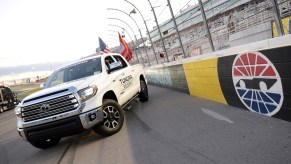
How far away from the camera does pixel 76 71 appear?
24.5 feet

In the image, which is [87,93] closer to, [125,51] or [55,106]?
[55,106]

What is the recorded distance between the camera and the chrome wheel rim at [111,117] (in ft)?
20.9

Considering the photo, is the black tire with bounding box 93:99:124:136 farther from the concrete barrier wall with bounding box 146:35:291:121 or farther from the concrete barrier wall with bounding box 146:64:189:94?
the concrete barrier wall with bounding box 146:64:189:94

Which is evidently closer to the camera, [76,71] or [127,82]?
[76,71]

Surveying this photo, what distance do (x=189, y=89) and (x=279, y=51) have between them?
5497mm

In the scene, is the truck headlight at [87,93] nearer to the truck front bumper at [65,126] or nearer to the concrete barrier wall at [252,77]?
the truck front bumper at [65,126]

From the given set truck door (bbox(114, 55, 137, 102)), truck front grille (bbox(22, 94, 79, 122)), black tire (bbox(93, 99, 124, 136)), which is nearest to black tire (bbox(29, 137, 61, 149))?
truck front grille (bbox(22, 94, 79, 122))

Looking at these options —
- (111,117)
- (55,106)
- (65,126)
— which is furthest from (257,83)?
(55,106)

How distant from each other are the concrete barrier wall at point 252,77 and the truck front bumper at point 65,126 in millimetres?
3065

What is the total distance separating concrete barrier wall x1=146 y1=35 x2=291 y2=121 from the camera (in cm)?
471

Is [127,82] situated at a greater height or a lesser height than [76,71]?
lesser

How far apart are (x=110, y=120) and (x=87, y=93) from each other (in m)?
0.94

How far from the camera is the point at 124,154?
192 inches

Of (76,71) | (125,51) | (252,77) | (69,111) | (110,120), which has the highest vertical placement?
(125,51)
